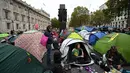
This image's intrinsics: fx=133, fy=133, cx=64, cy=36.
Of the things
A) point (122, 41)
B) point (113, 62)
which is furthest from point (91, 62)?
point (122, 41)

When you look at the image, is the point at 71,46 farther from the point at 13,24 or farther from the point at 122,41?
the point at 13,24

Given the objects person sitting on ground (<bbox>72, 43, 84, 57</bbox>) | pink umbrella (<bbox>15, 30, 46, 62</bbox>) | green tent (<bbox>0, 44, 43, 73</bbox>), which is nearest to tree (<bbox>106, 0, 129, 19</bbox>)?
person sitting on ground (<bbox>72, 43, 84, 57</bbox>)

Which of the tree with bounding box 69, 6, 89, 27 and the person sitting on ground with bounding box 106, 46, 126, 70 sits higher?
the tree with bounding box 69, 6, 89, 27

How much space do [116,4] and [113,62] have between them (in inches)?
735

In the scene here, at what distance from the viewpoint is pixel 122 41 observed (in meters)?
7.09

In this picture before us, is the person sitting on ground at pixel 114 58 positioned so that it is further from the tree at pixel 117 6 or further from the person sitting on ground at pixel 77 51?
the tree at pixel 117 6

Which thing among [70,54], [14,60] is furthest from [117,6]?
[14,60]

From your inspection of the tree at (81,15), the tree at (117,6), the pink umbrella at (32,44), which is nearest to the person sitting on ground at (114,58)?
the pink umbrella at (32,44)

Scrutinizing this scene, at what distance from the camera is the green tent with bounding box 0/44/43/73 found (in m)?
4.15

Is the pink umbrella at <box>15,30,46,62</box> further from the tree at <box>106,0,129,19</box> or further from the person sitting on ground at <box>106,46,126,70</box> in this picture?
the tree at <box>106,0,129,19</box>

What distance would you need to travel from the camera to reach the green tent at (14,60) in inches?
163

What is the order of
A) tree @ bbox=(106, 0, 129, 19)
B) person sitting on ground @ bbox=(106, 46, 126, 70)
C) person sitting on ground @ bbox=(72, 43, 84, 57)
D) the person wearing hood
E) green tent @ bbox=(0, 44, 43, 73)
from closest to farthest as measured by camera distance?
green tent @ bbox=(0, 44, 43, 73), person sitting on ground @ bbox=(106, 46, 126, 70), person sitting on ground @ bbox=(72, 43, 84, 57), the person wearing hood, tree @ bbox=(106, 0, 129, 19)

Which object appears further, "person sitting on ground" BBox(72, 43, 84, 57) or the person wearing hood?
the person wearing hood

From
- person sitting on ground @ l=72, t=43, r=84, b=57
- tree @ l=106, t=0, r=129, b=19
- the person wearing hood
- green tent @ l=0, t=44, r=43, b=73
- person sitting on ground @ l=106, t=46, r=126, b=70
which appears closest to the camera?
green tent @ l=0, t=44, r=43, b=73
